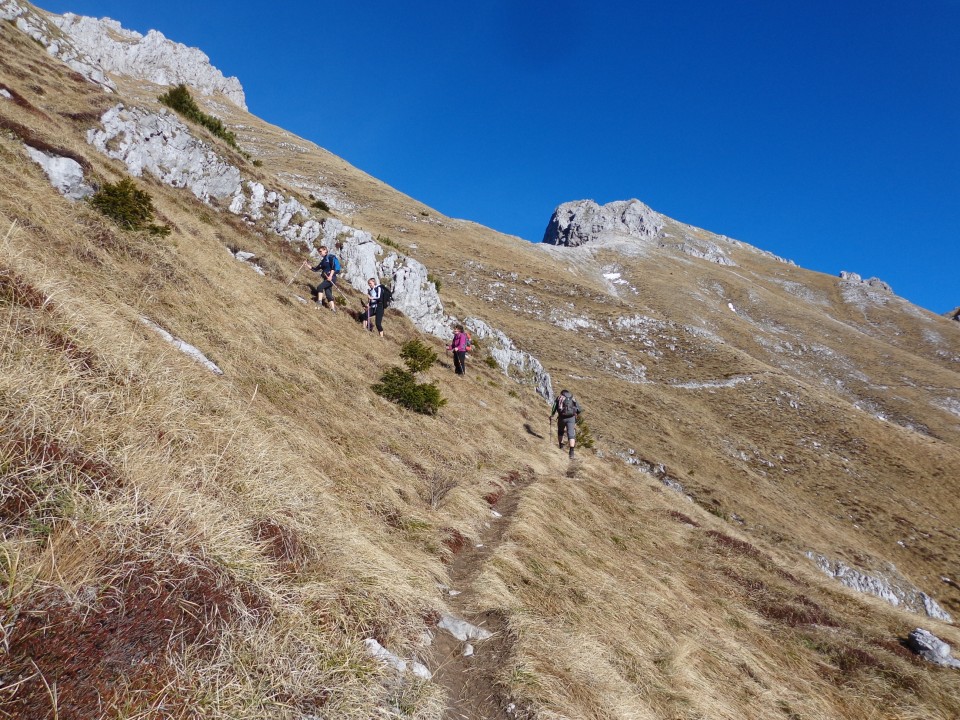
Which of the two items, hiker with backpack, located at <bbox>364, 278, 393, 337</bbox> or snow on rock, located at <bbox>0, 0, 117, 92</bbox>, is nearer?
hiker with backpack, located at <bbox>364, 278, 393, 337</bbox>

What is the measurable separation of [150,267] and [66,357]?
7756mm

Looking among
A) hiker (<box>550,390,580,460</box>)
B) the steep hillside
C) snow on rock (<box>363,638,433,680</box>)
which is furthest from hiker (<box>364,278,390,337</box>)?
snow on rock (<box>363,638,433,680</box>)

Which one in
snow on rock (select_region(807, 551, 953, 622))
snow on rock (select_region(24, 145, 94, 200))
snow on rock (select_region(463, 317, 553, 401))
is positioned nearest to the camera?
snow on rock (select_region(24, 145, 94, 200))

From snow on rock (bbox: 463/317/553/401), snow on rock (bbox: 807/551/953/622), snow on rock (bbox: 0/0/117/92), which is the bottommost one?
snow on rock (bbox: 807/551/953/622)

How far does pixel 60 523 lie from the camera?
2865 mm

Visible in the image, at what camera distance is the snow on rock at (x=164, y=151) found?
19297mm

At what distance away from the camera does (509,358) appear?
31500 mm

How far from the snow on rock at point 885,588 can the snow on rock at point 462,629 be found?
27.3m

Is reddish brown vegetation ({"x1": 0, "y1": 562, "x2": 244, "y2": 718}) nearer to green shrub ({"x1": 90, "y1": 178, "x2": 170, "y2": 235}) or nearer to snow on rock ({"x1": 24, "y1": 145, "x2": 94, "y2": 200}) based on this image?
green shrub ({"x1": 90, "y1": 178, "x2": 170, "y2": 235})

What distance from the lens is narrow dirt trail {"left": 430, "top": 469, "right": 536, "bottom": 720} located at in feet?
12.9

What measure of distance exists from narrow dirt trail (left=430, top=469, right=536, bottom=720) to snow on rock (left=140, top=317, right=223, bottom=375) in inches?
218

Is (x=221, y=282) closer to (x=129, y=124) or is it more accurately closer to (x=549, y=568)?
(x=549, y=568)

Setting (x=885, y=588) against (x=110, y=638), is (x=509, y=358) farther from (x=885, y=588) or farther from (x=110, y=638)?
(x=110, y=638)

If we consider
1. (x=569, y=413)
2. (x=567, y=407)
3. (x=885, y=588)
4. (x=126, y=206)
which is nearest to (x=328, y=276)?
(x=126, y=206)
